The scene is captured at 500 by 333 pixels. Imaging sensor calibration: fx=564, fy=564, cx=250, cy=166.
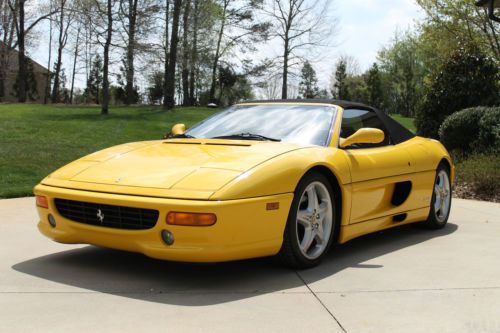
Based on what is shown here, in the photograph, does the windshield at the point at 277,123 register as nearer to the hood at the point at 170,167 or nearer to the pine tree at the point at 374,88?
the hood at the point at 170,167

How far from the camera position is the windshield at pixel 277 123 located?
4.33 metres

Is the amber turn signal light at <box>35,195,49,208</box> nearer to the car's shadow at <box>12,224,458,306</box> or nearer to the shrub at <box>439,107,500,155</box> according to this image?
the car's shadow at <box>12,224,458,306</box>

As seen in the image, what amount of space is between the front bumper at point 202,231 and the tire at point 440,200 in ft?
7.97

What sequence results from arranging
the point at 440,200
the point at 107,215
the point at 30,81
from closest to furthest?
the point at 107,215
the point at 440,200
the point at 30,81

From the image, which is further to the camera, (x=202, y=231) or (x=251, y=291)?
(x=251, y=291)

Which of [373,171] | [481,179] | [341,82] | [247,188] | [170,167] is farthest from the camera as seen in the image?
[341,82]

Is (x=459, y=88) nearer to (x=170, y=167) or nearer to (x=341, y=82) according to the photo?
(x=170, y=167)

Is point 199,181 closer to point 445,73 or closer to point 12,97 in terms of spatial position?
point 445,73

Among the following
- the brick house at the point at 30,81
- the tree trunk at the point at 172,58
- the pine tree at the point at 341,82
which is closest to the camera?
the tree trunk at the point at 172,58

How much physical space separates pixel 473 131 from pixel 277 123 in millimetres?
7964

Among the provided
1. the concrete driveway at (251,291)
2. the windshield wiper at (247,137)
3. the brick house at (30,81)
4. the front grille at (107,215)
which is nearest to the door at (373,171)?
the concrete driveway at (251,291)

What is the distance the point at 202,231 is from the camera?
3229mm

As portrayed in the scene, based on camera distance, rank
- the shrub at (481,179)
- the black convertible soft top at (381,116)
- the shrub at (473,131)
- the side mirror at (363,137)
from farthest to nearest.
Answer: the shrub at (473,131), the shrub at (481,179), the black convertible soft top at (381,116), the side mirror at (363,137)

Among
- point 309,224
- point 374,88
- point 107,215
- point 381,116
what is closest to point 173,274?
point 107,215
